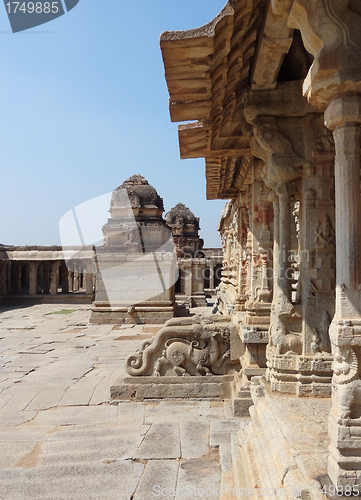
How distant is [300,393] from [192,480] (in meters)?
1.20

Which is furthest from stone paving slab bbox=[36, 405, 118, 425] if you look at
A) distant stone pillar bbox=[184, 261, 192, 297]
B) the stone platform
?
distant stone pillar bbox=[184, 261, 192, 297]

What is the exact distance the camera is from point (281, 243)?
420 cm

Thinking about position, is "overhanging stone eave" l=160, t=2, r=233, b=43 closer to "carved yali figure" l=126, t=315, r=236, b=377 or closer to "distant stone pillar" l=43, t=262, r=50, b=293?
"carved yali figure" l=126, t=315, r=236, b=377

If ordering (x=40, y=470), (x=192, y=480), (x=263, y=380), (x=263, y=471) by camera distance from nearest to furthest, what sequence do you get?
(x=263, y=471) < (x=192, y=480) < (x=40, y=470) < (x=263, y=380)

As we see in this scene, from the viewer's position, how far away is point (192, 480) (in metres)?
3.60

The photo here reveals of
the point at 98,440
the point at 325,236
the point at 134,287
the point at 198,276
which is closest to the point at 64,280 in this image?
the point at 198,276

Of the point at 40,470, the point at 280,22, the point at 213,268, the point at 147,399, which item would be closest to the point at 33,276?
the point at 213,268

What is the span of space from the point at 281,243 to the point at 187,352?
8.10 ft

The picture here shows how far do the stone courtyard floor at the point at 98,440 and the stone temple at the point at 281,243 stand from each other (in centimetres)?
36

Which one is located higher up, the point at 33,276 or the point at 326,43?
the point at 326,43

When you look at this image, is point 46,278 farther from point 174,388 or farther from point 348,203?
Answer: point 348,203

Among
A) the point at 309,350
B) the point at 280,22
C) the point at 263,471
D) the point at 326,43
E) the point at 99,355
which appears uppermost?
the point at 280,22

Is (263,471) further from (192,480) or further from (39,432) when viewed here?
(39,432)

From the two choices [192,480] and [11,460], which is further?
[11,460]
